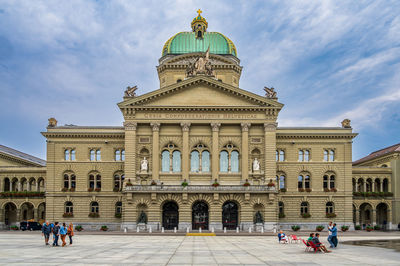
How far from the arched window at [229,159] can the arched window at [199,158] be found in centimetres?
220

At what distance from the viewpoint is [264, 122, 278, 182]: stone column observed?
6919 centimetres

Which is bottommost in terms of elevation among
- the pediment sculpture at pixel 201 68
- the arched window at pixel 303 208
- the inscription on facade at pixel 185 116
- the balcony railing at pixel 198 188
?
the arched window at pixel 303 208

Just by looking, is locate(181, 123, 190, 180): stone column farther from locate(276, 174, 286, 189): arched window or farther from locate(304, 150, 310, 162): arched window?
locate(304, 150, 310, 162): arched window

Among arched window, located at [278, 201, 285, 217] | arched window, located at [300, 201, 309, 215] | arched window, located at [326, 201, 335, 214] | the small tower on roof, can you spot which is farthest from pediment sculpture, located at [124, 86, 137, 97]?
arched window, located at [326, 201, 335, 214]

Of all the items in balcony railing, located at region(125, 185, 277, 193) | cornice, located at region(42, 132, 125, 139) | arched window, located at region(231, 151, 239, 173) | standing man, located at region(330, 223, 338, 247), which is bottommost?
standing man, located at region(330, 223, 338, 247)

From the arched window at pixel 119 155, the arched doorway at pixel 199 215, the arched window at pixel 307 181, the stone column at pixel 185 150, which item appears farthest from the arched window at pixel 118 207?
the arched window at pixel 307 181

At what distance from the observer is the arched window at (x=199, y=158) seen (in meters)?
70.2

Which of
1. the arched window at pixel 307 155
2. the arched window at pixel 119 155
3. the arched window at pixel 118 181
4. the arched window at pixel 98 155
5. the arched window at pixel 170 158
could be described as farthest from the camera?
the arched window at pixel 307 155

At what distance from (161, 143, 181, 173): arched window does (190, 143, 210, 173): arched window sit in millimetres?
2169

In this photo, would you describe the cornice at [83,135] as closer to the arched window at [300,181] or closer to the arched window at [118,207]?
the arched window at [118,207]

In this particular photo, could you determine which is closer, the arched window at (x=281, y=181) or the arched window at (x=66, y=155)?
the arched window at (x=66, y=155)

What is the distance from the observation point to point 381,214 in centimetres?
8231

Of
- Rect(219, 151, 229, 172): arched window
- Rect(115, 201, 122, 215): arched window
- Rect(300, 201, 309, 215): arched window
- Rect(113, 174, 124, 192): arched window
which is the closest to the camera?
Rect(219, 151, 229, 172): arched window

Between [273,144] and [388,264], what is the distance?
146ft
